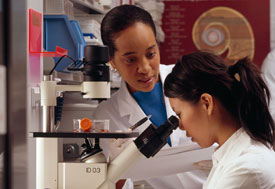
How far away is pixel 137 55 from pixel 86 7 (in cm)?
85

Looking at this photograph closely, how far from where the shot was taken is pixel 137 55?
2.32 meters

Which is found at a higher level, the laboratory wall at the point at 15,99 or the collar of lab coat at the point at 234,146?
the laboratory wall at the point at 15,99

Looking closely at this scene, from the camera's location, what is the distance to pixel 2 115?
1.43ft

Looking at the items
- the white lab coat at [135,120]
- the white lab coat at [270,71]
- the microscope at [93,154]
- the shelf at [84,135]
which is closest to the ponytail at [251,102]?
the microscope at [93,154]

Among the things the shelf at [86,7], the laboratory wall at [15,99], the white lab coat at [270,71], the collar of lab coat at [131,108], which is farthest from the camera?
the white lab coat at [270,71]

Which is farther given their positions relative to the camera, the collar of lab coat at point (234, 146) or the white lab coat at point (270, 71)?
the white lab coat at point (270, 71)

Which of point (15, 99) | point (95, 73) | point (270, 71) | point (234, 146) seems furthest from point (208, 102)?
point (270, 71)

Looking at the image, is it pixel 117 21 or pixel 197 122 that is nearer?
pixel 197 122

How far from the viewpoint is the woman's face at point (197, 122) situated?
1.59 metres

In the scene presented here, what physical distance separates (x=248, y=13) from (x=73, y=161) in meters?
3.87

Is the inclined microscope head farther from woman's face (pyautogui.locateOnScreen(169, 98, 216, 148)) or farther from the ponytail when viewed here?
the ponytail

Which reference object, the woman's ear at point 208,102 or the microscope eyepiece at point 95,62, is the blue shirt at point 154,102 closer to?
the woman's ear at point 208,102

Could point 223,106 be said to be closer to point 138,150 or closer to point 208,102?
point 208,102

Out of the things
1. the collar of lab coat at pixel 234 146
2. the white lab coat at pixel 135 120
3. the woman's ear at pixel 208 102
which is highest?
the woman's ear at pixel 208 102
